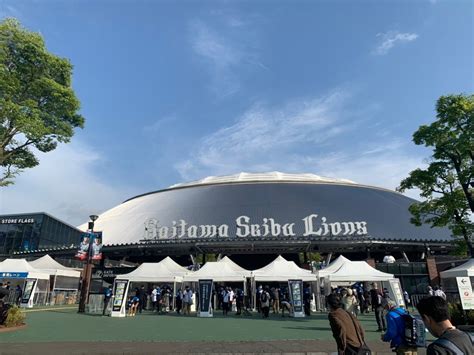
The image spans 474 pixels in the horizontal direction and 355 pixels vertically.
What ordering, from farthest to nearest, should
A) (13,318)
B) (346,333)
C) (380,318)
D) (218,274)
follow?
1. (218,274)
2. (13,318)
3. (380,318)
4. (346,333)

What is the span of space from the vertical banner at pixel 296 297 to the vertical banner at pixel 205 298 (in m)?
5.05

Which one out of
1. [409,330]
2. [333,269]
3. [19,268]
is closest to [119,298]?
[19,268]

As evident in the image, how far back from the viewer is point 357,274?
22094mm

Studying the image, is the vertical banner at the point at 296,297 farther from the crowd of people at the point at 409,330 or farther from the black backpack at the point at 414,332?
the black backpack at the point at 414,332

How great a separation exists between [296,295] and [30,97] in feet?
60.3

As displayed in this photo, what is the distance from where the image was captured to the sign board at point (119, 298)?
21.3 m

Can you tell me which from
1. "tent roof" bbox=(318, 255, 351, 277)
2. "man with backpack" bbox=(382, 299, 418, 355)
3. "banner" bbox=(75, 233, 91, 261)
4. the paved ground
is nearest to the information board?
"banner" bbox=(75, 233, 91, 261)

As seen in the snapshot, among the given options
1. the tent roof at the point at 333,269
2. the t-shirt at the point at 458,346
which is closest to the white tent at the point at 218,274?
the tent roof at the point at 333,269

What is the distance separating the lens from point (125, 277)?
23.5m

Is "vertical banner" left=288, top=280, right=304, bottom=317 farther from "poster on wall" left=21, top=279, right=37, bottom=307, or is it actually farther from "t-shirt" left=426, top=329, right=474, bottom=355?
"poster on wall" left=21, top=279, right=37, bottom=307

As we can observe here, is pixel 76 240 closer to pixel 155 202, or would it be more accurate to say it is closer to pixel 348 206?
pixel 155 202

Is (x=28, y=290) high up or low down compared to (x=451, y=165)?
down

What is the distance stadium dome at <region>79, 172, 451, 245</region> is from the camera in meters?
36.2

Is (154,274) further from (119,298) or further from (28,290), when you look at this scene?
(28,290)
